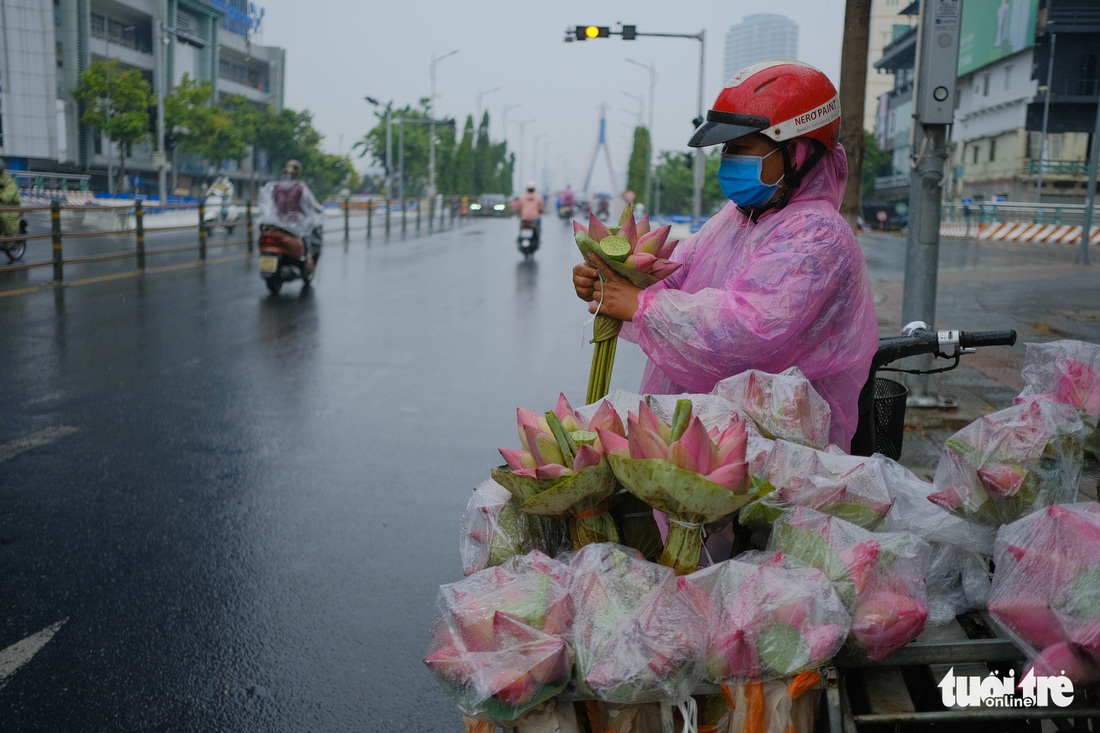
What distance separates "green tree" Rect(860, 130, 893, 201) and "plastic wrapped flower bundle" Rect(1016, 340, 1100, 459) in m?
72.5

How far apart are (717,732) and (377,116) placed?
88.3m

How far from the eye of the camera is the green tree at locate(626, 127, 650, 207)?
90.4 metres

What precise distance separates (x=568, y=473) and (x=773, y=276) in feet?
2.62

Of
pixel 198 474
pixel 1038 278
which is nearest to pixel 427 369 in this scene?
pixel 198 474

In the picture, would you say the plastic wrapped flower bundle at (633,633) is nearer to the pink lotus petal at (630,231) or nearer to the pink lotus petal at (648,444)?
the pink lotus petal at (648,444)

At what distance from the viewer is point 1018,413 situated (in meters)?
2.14

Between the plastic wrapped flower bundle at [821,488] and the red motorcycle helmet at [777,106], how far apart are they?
837 mm

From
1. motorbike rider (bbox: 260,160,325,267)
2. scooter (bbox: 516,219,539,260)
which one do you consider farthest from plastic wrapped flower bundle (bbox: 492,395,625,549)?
scooter (bbox: 516,219,539,260)

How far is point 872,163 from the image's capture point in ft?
239

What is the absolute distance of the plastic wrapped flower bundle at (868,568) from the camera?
1.73 m

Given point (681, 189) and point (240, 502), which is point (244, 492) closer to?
point (240, 502)

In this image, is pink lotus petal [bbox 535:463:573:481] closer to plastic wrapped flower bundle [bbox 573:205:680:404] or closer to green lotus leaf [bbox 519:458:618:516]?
green lotus leaf [bbox 519:458:618:516]

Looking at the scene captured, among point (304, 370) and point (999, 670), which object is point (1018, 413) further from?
point (304, 370)

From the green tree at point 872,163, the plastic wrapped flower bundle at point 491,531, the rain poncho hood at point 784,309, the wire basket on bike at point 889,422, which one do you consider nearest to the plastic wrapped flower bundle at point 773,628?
the plastic wrapped flower bundle at point 491,531
